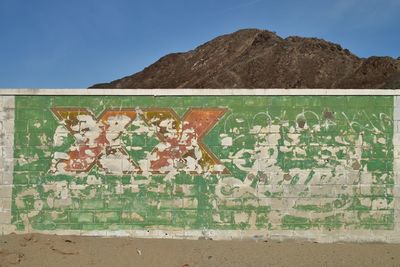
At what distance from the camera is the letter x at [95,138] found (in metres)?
7.85

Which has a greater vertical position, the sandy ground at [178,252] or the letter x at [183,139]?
the letter x at [183,139]

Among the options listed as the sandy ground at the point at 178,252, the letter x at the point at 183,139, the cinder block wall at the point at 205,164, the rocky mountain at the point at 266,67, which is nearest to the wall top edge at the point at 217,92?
the cinder block wall at the point at 205,164

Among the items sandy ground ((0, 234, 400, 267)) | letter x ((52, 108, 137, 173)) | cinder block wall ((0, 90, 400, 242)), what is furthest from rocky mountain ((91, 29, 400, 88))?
letter x ((52, 108, 137, 173))

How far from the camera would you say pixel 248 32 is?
46406 millimetres

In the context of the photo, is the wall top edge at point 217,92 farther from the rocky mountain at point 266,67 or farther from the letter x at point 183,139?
the rocky mountain at point 266,67

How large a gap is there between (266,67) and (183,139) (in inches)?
1279

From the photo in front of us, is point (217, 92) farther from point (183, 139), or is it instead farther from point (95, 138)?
point (95, 138)

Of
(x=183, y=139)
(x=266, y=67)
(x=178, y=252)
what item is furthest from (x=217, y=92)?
(x=266, y=67)

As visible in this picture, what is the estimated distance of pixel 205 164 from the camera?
7805 millimetres

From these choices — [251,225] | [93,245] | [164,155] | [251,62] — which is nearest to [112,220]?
[93,245]

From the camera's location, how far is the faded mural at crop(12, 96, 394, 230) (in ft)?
25.6

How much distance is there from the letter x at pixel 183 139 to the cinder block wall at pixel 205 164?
0.02 metres

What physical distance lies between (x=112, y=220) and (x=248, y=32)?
4047 cm

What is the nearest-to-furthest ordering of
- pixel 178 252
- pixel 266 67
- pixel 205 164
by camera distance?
pixel 178 252 → pixel 205 164 → pixel 266 67
